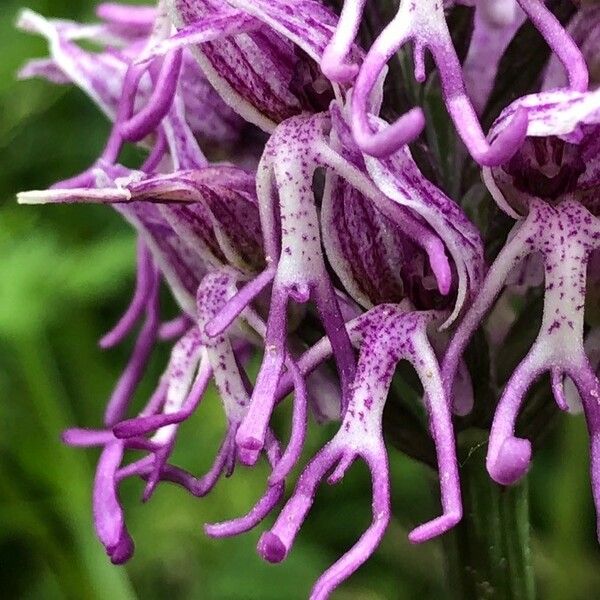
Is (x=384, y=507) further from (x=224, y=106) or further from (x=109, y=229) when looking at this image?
(x=109, y=229)

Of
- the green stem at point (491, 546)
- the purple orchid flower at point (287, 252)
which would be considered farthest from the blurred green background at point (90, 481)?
the purple orchid flower at point (287, 252)

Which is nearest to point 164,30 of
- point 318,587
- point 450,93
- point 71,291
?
point 450,93

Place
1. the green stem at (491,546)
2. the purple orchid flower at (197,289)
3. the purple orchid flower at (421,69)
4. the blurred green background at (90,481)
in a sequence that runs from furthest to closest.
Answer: the blurred green background at (90,481) → the green stem at (491,546) → the purple orchid flower at (197,289) → the purple orchid flower at (421,69)

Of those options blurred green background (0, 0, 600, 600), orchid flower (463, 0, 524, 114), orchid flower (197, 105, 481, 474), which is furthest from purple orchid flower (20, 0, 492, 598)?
blurred green background (0, 0, 600, 600)

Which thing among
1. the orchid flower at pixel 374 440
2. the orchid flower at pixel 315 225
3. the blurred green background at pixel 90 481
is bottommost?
the blurred green background at pixel 90 481

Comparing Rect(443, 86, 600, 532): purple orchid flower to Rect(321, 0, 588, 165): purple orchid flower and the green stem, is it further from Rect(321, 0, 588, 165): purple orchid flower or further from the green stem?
the green stem

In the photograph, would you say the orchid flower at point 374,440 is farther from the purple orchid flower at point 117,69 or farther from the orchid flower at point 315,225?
the purple orchid flower at point 117,69
